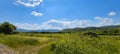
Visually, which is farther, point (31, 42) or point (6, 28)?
point (6, 28)

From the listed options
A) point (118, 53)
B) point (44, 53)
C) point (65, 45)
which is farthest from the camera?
point (44, 53)

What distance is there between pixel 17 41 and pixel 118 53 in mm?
25161

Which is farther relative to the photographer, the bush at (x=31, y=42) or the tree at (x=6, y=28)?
the tree at (x=6, y=28)

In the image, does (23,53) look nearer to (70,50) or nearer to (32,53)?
(32,53)

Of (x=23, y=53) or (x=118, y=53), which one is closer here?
(x=118, y=53)

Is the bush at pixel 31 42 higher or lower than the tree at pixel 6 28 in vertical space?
lower

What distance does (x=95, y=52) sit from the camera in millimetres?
23297

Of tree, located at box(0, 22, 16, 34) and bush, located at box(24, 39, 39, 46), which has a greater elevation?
tree, located at box(0, 22, 16, 34)

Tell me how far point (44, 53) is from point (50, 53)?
1502 mm

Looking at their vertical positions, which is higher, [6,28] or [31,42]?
[6,28]

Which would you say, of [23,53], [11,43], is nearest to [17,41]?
[11,43]

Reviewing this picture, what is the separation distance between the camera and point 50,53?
1232 inches

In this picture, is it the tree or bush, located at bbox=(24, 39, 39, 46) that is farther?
→ the tree

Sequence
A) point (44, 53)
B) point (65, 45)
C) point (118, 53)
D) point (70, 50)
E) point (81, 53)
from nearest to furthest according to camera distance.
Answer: point (118, 53), point (81, 53), point (70, 50), point (65, 45), point (44, 53)
